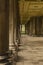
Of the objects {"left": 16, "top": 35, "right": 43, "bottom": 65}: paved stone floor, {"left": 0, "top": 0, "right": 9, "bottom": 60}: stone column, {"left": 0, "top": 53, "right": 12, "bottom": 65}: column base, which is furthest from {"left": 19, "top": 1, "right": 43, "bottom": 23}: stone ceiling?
{"left": 0, "top": 53, "right": 12, "bottom": 65}: column base

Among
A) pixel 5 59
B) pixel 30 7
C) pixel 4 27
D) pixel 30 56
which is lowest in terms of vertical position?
pixel 30 56

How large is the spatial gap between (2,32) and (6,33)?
120mm

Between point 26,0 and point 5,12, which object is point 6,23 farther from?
point 26,0

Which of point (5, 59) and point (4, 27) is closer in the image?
point (5, 59)

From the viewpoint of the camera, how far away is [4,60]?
4191 millimetres

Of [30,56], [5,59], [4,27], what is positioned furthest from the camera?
[30,56]

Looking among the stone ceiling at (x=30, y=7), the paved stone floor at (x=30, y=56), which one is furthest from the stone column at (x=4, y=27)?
the stone ceiling at (x=30, y=7)

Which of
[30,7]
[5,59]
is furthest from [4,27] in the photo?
[30,7]

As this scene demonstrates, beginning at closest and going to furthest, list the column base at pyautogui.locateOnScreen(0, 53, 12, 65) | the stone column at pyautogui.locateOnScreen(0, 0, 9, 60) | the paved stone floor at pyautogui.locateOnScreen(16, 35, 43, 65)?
1. the column base at pyautogui.locateOnScreen(0, 53, 12, 65)
2. the stone column at pyautogui.locateOnScreen(0, 0, 9, 60)
3. the paved stone floor at pyautogui.locateOnScreen(16, 35, 43, 65)

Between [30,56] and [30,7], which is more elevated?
[30,7]

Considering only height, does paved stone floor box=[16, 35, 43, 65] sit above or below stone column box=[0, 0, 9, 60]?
below

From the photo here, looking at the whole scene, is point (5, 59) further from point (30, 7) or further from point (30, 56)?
point (30, 7)

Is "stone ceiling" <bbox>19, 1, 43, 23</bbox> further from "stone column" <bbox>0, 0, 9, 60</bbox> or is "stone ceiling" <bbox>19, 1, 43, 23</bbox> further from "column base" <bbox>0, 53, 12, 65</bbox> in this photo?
"column base" <bbox>0, 53, 12, 65</bbox>

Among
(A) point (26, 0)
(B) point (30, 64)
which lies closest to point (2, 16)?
(B) point (30, 64)
